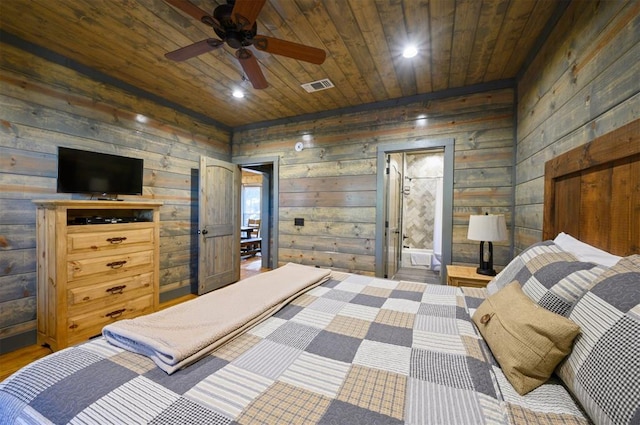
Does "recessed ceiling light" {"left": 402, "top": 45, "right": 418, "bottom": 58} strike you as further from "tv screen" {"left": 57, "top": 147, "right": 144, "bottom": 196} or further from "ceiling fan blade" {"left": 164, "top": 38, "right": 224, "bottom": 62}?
"tv screen" {"left": 57, "top": 147, "right": 144, "bottom": 196}

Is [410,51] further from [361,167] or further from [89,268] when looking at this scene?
[89,268]

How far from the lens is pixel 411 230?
18.9 ft

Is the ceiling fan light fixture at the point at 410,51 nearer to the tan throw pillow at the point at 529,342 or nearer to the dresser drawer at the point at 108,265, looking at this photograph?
the tan throw pillow at the point at 529,342

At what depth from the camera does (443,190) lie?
117 inches

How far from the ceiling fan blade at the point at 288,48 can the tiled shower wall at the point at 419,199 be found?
13.7 ft

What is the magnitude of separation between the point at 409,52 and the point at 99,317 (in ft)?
12.0

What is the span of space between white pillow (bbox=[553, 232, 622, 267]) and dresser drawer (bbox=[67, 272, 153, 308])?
345cm

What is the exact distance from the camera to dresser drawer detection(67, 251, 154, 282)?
7.18 feet

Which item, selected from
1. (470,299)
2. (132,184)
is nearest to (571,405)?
(470,299)

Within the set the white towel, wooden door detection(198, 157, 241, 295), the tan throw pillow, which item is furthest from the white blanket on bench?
the white towel

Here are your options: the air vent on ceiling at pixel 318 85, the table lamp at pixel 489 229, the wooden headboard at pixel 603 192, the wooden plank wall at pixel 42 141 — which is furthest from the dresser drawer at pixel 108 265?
the wooden headboard at pixel 603 192

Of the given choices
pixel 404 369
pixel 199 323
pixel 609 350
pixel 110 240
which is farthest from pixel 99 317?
pixel 609 350

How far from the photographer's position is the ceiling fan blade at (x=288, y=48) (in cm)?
168

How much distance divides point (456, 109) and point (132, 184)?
12.3 ft
